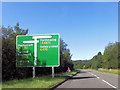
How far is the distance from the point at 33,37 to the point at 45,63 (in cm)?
311

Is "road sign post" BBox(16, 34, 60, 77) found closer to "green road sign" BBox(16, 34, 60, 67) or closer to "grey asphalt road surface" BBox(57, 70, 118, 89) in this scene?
"green road sign" BBox(16, 34, 60, 67)

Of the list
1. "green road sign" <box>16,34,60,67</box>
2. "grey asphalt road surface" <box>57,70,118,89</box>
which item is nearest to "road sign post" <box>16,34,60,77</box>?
"green road sign" <box>16,34,60,67</box>

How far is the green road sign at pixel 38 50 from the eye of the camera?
16.4 metres

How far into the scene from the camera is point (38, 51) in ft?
54.9

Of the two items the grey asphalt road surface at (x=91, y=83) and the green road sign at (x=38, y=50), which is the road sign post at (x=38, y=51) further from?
the grey asphalt road surface at (x=91, y=83)

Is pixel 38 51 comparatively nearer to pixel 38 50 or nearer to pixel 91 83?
pixel 38 50

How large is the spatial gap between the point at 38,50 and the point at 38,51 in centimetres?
→ 11

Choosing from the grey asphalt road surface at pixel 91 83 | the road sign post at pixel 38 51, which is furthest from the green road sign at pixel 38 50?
the grey asphalt road surface at pixel 91 83

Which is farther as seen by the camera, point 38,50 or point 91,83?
point 38,50

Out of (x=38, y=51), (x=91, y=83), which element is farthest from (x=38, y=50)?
(x=91, y=83)

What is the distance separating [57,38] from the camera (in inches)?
650

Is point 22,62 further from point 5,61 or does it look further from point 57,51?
point 57,51

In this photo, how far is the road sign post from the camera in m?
16.4

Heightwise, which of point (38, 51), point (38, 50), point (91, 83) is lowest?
point (91, 83)
